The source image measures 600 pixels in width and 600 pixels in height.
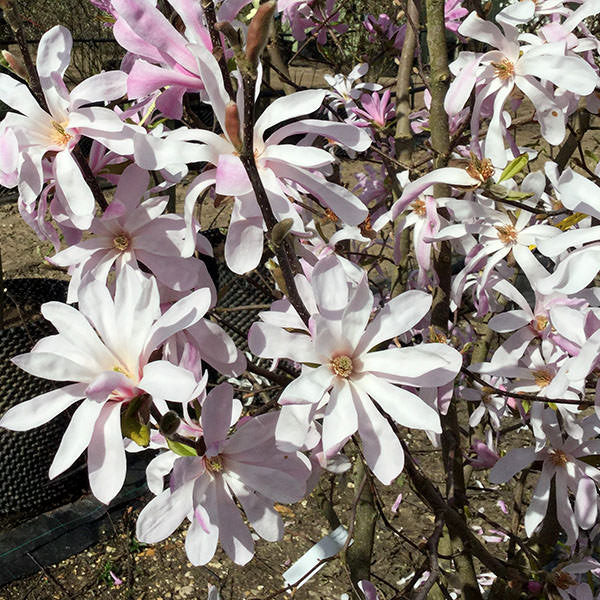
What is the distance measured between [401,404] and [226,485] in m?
0.20

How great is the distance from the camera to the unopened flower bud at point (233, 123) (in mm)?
498

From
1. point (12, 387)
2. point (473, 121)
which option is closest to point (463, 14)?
point (473, 121)

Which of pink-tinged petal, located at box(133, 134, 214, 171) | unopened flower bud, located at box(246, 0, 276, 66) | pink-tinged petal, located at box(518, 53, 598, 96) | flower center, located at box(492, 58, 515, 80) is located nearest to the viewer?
unopened flower bud, located at box(246, 0, 276, 66)

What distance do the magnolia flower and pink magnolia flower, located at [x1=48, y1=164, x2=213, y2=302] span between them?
59mm

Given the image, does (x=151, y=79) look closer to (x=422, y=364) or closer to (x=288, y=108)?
(x=288, y=108)

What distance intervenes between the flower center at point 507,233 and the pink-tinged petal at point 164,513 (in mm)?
599

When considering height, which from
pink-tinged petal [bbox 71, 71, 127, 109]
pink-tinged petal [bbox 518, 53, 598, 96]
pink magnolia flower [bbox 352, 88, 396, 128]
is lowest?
pink magnolia flower [bbox 352, 88, 396, 128]

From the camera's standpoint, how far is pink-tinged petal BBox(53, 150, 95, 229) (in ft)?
2.06

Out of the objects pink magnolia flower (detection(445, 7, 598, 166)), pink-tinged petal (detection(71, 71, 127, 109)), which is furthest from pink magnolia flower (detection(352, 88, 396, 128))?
pink-tinged petal (detection(71, 71, 127, 109))

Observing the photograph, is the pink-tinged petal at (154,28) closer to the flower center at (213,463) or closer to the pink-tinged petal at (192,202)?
the pink-tinged petal at (192,202)

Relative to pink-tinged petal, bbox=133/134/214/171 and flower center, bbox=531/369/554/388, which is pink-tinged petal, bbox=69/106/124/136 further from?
flower center, bbox=531/369/554/388

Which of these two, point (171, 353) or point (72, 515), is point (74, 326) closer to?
point (171, 353)

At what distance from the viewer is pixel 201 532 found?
0.63 meters

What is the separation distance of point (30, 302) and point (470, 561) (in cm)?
189
